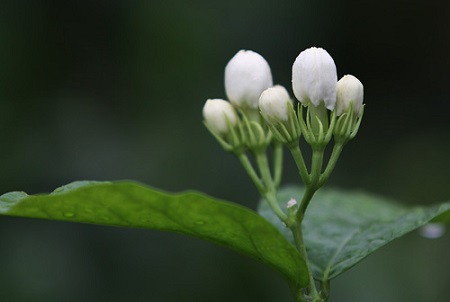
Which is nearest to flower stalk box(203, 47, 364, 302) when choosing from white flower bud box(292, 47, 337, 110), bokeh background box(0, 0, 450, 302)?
white flower bud box(292, 47, 337, 110)

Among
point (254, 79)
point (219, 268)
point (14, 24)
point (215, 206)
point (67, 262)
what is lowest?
point (219, 268)

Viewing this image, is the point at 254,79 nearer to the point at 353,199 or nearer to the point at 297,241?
the point at 297,241

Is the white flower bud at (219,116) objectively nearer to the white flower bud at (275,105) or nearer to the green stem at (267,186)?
the green stem at (267,186)

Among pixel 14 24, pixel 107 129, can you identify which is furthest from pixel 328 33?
pixel 14 24

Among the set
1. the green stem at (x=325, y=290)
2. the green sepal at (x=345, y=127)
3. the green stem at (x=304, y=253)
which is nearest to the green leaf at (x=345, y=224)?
the green stem at (x=325, y=290)

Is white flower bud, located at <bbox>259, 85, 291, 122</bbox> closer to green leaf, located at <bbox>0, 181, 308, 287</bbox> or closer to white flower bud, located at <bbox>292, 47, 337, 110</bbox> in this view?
white flower bud, located at <bbox>292, 47, 337, 110</bbox>

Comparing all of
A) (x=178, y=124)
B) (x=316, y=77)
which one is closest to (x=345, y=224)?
(x=316, y=77)
